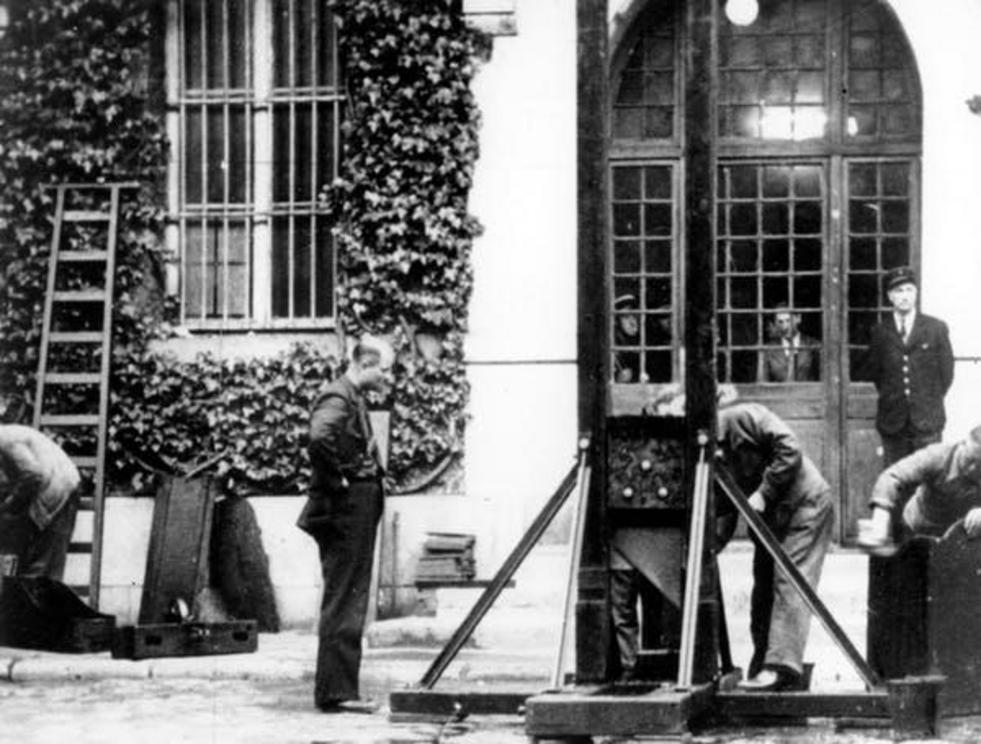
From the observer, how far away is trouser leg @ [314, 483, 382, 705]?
11336 millimetres

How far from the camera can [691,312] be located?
32.3ft

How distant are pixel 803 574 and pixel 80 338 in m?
6.51

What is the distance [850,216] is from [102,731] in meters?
7.40

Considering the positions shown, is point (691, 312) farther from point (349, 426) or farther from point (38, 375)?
point (38, 375)

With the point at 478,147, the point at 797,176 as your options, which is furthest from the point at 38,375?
the point at 797,176

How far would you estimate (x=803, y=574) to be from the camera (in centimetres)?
1113

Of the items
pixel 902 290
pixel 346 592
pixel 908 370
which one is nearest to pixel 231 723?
pixel 346 592

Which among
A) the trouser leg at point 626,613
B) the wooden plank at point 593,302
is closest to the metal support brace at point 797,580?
the wooden plank at point 593,302

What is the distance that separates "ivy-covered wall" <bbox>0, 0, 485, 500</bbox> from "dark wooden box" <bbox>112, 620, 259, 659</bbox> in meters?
2.02

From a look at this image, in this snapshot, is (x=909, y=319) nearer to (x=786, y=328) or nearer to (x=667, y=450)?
(x=786, y=328)

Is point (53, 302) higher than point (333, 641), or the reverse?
point (53, 302)

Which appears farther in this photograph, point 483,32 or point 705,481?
point 483,32

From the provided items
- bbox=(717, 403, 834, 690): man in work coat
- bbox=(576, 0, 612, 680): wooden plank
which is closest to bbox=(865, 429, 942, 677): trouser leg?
bbox=(717, 403, 834, 690): man in work coat

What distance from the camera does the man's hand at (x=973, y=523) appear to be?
420 inches
